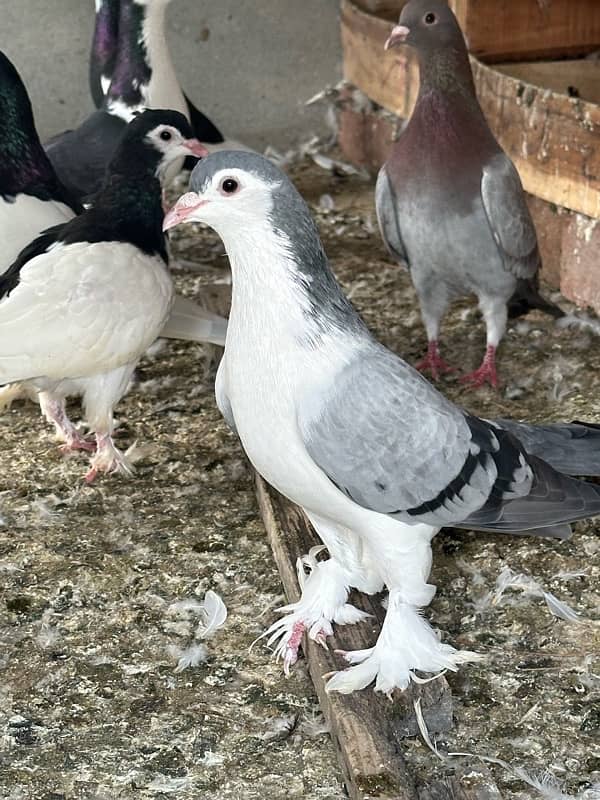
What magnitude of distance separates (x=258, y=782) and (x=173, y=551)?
906mm

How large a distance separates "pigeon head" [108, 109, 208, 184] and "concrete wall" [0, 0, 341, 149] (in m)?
2.63

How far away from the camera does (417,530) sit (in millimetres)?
2262

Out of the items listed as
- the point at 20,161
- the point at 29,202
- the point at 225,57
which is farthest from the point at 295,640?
the point at 225,57

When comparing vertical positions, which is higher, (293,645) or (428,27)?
(428,27)

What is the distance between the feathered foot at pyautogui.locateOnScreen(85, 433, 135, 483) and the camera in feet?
10.9

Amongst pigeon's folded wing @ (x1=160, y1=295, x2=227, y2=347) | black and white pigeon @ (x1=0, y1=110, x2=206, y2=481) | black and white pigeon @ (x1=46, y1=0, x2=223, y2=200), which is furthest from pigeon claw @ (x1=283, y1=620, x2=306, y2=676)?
black and white pigeon @ (x1=46, y1=0, x2=223, y2=200)

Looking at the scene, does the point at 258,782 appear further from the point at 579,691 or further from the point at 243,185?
the point at 243,185

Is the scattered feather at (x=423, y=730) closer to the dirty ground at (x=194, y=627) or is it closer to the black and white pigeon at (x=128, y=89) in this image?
the dirty ground at (x=194, y=627)

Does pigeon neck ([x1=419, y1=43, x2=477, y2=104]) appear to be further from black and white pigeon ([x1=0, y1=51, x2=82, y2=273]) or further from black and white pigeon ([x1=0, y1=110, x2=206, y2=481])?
black and white pigeon ([x1=0, y1=51, x2=82, y2=273])

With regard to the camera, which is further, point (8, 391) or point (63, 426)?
point (63, 426)

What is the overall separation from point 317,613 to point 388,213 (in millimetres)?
1715

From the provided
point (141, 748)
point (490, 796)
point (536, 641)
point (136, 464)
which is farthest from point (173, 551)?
point (490, 796)

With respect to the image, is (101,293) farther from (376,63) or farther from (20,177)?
(376,63)

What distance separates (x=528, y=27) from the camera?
482 cm
